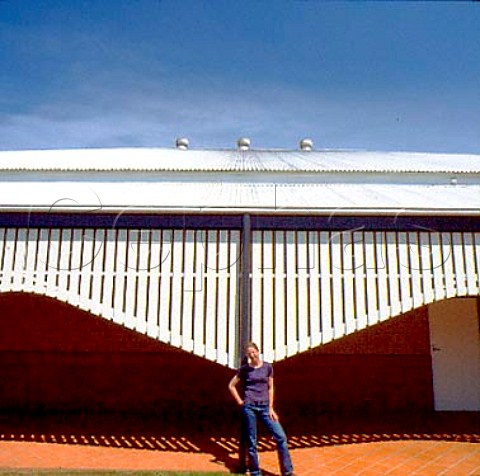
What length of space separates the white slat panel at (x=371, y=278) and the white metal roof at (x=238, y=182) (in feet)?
1.29

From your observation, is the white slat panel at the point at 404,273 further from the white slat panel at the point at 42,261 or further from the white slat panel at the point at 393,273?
the white slat panel at the point at 42,261

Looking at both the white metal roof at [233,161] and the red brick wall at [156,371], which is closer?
the red brick wall at [156,371]

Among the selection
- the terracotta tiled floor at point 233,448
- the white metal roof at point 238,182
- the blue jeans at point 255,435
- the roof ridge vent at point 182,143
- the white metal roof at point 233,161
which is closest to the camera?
the blue jeans at point 255,435

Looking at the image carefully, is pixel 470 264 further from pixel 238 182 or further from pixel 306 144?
pixel 306 144

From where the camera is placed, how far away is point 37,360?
8.19m

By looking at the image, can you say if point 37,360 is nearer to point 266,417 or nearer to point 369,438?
point 266,417

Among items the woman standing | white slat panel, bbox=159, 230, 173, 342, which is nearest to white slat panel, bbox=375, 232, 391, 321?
the woman standing

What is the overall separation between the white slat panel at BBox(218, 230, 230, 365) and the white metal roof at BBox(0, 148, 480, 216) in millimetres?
447

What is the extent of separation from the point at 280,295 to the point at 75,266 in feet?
8.12

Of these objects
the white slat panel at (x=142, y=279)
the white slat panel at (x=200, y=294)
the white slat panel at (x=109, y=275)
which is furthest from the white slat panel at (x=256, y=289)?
the white slat panel at (x=109, y=275)

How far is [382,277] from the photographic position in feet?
18.6

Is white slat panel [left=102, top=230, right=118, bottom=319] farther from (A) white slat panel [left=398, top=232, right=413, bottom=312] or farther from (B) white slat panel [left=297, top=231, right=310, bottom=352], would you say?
(A) white slat panel [left=398, top=232, right=413, bottom=312]

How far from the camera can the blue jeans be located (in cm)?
496

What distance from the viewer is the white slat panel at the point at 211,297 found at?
548cm
